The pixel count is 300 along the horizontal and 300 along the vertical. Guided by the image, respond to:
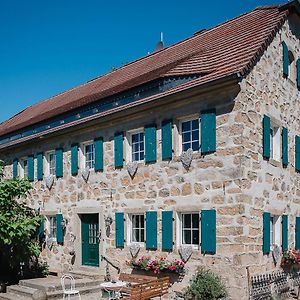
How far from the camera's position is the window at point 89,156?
14635 millimetres

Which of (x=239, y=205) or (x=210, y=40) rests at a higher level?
(x=210, y=40)

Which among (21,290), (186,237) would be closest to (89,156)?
(21,290)

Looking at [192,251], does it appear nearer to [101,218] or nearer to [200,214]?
[200,214]

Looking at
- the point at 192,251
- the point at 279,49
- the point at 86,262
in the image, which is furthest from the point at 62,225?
the point at 279,49

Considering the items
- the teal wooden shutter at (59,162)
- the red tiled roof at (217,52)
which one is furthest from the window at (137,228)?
the teal wooden shutter at (59,162)

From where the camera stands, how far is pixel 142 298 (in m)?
9.90

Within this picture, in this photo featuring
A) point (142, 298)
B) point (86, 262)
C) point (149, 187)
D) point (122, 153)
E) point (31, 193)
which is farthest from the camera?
point (31, 193)

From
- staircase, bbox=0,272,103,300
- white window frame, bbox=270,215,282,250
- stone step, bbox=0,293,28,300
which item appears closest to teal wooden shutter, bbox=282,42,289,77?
white window frame, bbox=270,215,282,250

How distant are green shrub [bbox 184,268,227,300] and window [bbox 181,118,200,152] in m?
3.13

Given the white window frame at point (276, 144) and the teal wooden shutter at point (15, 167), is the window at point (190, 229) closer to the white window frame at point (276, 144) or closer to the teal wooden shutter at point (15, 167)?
the white window frame at point (276, 144)

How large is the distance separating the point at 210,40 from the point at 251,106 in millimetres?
4711

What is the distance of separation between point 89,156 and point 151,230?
4081mm

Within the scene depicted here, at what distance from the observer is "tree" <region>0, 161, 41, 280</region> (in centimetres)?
1342

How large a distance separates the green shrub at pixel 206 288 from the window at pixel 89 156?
18.5 feet
